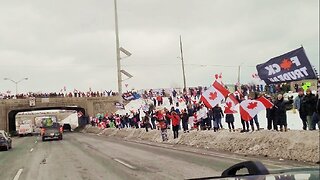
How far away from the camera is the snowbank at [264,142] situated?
46.4 feet

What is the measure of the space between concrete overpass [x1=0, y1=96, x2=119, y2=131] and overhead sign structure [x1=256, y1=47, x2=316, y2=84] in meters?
59.2

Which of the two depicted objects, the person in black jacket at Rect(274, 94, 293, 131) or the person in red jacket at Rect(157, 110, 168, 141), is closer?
the person in black jacket at Rect(274, 94, 293, 131)

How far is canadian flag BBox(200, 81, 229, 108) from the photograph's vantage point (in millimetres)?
23031

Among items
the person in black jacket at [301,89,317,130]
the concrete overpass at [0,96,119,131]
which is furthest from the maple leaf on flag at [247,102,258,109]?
the concrete overpass at [0,96,119,131]

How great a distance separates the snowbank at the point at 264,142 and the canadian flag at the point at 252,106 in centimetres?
90

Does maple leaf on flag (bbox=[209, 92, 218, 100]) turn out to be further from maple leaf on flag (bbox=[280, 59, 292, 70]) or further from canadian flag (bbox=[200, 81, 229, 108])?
maple leaf on flag (bbox=[280, 59, 292, 70])

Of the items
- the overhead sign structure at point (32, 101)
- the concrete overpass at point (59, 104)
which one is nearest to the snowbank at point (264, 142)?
the concrete overpass at point (59, 104)

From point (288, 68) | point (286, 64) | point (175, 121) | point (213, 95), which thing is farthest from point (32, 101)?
point (288, 68)

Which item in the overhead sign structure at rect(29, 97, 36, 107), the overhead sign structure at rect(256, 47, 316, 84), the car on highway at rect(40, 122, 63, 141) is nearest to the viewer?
the overhead sign structure at rect(256, 47, 316, 84)

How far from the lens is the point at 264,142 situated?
1684cm

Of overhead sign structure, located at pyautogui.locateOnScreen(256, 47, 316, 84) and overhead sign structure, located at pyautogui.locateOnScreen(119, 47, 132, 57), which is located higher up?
overhead sign structure, located at pyautogui.locateOnScreen(119, 47, 132, 57)

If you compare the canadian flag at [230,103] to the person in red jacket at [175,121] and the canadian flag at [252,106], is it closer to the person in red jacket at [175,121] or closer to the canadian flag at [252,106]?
the canadian flag at [252,106]

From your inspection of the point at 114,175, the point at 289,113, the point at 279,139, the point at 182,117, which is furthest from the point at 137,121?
the point at 114,175

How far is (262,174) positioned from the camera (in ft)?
12.2
